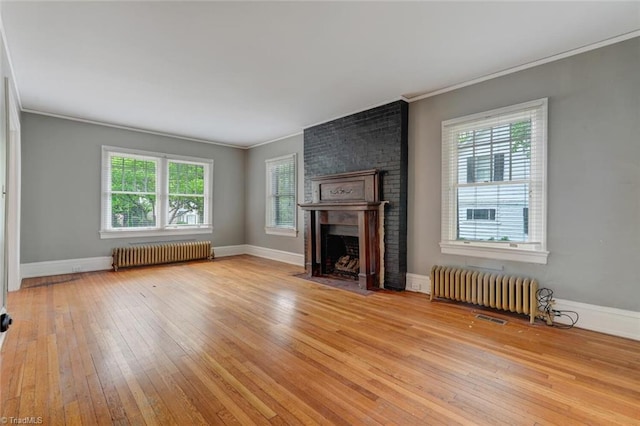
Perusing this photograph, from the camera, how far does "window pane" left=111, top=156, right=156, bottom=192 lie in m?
6.07

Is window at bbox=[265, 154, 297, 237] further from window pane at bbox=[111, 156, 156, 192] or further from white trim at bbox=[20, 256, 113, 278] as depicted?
white trim at bbox=[20, 256, 113, 278]

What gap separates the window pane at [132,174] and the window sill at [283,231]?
2.68m

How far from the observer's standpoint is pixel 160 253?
21.0 ft

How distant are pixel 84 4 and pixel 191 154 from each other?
188 inches

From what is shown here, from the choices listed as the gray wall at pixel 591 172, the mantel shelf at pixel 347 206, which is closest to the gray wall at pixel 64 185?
the mantel shelf at pixel 347 206

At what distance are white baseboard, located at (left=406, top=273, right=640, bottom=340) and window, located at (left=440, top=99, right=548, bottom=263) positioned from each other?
52 centimetres

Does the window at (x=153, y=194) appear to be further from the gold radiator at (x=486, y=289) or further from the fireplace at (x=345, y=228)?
the gold radiator at (x=486, y=289)

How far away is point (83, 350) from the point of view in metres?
2.56

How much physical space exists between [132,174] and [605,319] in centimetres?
773

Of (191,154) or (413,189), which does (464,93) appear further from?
(191,154)

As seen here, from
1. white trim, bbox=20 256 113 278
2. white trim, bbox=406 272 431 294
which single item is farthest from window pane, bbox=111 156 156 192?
white trim, bbox=406 272 431 294

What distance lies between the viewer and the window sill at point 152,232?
19.5 feet

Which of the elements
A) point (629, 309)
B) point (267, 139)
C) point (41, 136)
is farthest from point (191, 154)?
point (629, 309)

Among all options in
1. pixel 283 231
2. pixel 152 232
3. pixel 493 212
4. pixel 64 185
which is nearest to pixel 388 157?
pixel 493 212
